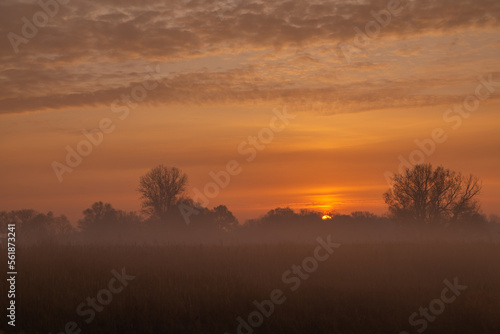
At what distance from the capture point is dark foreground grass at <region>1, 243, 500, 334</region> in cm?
1184

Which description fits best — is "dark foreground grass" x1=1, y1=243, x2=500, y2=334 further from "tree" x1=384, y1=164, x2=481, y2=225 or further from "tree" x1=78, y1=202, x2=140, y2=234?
"tree" x1=78, y1=202, x2=140, y2=234

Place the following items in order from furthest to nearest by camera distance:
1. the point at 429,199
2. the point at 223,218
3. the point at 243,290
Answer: the point at 223,218 < the point at 429,199 < the point at 243,290

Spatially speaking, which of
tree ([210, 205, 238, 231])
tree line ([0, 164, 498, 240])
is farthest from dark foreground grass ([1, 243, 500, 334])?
tree ([210, 205, 238, 231])

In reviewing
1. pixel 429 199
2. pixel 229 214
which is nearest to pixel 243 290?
pixel 429 199

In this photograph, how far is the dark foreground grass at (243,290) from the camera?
11836 millimetres

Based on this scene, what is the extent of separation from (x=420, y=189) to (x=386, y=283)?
76.2ft

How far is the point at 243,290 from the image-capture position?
14.1 m

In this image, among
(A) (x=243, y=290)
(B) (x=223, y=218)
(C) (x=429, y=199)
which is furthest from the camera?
(B) (x=223, y=218)

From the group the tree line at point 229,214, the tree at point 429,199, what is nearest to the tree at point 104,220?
the tree line at point 229,214

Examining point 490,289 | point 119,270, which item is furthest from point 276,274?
point 490,289

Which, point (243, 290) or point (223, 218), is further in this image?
point (223, 218)

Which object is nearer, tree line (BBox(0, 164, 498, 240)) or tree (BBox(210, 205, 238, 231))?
tree line (BBox(0, 164, 498, 240))

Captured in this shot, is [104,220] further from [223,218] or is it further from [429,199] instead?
[429,199]

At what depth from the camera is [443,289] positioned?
16.2 metres
